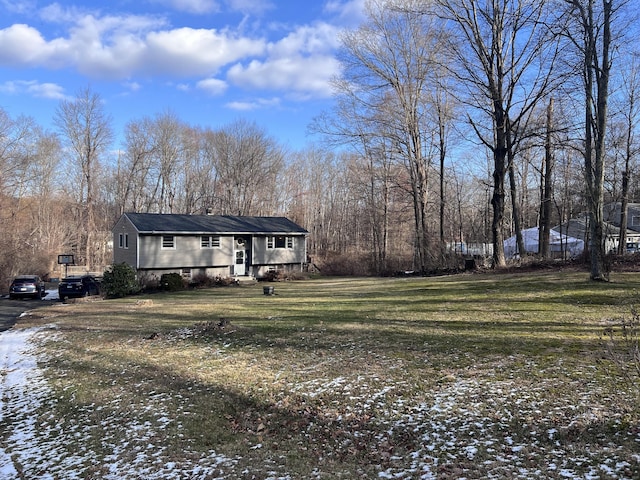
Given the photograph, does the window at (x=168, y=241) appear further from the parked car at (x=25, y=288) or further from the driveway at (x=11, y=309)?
the driveway at (x=11, y=309)

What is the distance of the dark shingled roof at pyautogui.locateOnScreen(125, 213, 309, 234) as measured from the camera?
27422 millimetres

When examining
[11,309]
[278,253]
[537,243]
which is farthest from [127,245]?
[537,243]

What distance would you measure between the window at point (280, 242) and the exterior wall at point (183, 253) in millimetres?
3226

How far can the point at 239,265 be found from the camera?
3094 centimetres

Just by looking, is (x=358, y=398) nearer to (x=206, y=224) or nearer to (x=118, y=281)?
(x=118, y=281)

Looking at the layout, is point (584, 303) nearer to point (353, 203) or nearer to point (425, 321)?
point (425, 321)

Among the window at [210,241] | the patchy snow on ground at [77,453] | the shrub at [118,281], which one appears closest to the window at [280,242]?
the window at [210,241]

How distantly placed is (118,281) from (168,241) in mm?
5197

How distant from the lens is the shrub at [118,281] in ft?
75.0

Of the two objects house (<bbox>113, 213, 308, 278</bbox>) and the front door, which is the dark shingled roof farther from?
the front door

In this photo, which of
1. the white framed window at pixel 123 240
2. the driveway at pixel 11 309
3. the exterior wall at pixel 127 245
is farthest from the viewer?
the white framed window at pixel 123 240

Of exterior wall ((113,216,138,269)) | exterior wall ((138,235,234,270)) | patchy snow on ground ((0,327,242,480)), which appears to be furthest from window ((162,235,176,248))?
patchy snow on ground ((0,327,242,480))

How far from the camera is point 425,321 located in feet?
35.1

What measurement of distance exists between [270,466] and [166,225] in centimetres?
2562
